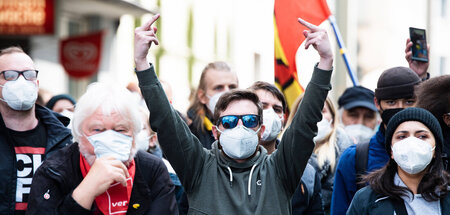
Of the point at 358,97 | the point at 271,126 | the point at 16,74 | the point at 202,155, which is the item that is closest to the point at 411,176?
the point at 271,126

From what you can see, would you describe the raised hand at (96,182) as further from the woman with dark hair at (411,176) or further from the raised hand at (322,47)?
the woman with dark hair at (411,176)

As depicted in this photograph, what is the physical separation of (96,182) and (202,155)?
62 centimetres

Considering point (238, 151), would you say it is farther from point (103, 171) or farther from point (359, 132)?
point (359, 132)

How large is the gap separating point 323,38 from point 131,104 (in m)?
1.06

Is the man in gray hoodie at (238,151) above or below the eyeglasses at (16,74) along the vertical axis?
below

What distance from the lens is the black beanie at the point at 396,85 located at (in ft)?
18.9

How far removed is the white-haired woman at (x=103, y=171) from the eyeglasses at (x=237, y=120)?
1.37 ft

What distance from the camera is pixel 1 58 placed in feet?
17.8

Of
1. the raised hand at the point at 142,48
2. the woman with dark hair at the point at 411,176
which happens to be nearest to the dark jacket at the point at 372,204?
the woman with dark hair at the point at 411,176

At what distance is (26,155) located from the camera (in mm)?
5258

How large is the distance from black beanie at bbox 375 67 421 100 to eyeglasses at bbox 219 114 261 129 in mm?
Answer: 1491

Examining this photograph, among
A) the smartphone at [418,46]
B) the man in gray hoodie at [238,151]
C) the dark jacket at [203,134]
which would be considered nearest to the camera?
the man in gray hoodie at [238,151]

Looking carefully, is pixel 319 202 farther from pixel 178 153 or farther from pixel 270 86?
pixel 178 153

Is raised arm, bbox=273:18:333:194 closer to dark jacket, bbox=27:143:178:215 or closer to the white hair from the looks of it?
dark jacket, bbox=27:143:178:215
